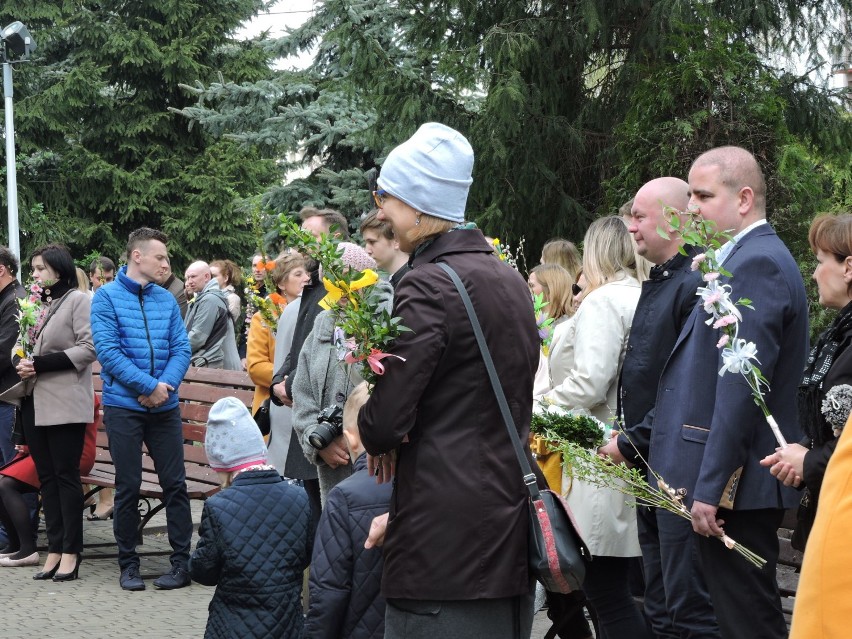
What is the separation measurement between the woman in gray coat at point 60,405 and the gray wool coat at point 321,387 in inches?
118

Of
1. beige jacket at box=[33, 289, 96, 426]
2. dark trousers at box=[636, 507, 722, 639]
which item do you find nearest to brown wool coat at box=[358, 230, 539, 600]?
dark trousers at box=[636, 507, 722, 639]

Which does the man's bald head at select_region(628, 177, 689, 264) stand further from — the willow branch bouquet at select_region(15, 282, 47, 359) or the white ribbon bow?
the willow branch bouquet at select_region(15, 282, 47, 359)

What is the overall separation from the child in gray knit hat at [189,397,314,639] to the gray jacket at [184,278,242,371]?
22.0 ft

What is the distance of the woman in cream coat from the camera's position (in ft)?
17.4

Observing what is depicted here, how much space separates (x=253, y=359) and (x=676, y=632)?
13.0ft

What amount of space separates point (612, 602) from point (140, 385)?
3.79m

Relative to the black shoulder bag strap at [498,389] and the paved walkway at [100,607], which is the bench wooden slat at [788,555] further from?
the black shoulder bag strap at [498,389]

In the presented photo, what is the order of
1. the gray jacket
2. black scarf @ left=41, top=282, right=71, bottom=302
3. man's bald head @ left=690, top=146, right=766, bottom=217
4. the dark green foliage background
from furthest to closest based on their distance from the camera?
the gray jacket
the dark green foliage background
black scarf @ left=41, top=282, right=71, bottom=302
man's bald head @ left=690, top=146, right=766, bottom=217

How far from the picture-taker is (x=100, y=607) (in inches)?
297

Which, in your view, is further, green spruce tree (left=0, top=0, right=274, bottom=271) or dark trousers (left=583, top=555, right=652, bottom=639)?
green spruce tree (left=0, top=0, right=274, bottom=271)

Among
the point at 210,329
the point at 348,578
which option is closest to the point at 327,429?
the point at 348,578

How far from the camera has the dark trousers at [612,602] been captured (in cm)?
522

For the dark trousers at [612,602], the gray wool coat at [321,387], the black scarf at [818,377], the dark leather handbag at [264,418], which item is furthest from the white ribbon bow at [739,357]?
the dark leather handbag at [264,418]

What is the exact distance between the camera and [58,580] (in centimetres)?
827
